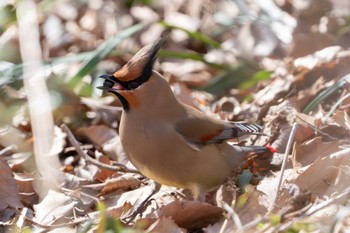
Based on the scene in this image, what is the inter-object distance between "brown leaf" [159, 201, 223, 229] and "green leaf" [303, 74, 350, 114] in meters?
1.22

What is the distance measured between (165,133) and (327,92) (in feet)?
3.65

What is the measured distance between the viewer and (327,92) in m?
4.75

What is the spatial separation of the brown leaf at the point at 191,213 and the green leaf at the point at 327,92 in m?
1.22

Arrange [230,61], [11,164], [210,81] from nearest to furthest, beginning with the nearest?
[11,164]
[210,81]
[230,61]

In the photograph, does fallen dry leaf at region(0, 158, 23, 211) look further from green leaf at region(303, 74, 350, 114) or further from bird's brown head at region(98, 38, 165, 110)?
green leaf at region(303, 74, 350, 114)

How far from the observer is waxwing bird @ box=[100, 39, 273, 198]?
4027 millimetres

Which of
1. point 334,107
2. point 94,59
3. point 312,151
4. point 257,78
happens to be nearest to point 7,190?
point 94,59

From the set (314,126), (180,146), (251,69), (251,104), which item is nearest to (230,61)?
(251,69)

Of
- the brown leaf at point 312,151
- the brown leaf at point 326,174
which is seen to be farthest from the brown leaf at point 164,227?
the brown leaf at point 312,151

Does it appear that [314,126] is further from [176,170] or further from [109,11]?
[109,11]

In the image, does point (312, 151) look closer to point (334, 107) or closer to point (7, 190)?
point (334, 107)

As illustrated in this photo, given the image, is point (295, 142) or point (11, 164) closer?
point (295, 142)

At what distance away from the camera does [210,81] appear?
5859 millimetres

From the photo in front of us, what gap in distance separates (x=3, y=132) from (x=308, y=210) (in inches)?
92.5
